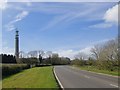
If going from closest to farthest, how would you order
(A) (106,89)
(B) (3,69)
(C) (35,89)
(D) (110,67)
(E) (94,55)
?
(A) (106,89) → (C) (35,89) → (B) (3,69) → (D) (110,67) → (E) (94,55)

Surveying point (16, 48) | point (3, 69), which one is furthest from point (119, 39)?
point (16, 48)

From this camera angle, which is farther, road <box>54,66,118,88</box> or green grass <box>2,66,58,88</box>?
green grass <box>2,66,58,88</box>

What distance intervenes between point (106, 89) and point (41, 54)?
14863 cm

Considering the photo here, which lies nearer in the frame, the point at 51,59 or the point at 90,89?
the point at 90,89

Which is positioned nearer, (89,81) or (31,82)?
(89,81)

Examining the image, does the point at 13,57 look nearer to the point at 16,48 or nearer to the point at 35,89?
the point at 16,48

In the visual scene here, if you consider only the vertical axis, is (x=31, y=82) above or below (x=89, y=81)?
below

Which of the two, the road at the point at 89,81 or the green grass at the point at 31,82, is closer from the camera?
the road at the point at 89,81

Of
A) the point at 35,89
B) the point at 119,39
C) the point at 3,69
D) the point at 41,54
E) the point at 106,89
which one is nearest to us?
the point at 106,89

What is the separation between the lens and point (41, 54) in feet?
547

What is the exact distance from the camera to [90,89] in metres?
19.2

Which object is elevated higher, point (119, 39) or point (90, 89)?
point (119, 39)

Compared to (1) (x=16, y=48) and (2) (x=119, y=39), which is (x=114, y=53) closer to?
(2) (x=119, y=39)

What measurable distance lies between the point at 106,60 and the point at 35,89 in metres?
44.5
